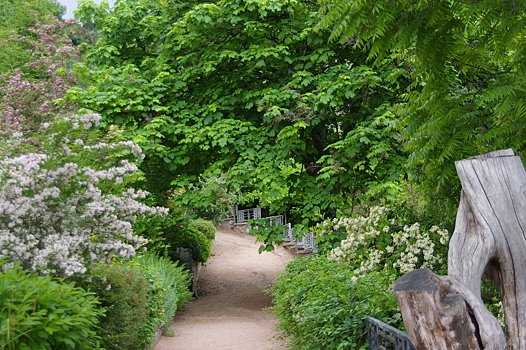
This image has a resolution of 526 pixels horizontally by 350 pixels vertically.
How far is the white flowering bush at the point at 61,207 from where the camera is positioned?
5.22 m

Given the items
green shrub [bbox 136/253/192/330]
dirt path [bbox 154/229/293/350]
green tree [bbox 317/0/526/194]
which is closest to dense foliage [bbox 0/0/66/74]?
dirt path [bbox 154/229/293/350]

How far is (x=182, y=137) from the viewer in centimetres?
1278

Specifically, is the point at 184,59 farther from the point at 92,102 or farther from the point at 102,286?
the point at 102,286

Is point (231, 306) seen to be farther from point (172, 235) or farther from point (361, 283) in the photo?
point (361, 283)

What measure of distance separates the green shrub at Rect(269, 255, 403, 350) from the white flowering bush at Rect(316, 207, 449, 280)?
0.87 ft

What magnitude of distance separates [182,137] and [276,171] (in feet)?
8.96

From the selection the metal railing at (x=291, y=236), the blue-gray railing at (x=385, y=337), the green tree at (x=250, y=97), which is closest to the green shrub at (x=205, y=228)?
the metal railing at (x=291, y=236)

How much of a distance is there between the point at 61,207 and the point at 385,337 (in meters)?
3.88

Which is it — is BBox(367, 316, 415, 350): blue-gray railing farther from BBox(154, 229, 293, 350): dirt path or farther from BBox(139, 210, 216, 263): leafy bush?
BBox(139, 210, 216, 263): leafy bush

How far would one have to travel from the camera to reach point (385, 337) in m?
5.18

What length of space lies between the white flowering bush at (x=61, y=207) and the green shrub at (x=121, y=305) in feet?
1.67

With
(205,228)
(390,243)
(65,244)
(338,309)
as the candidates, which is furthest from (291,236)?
(65,244)

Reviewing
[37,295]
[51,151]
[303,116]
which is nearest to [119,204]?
[51,151]

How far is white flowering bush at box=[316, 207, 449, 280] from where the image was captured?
21.4ft
